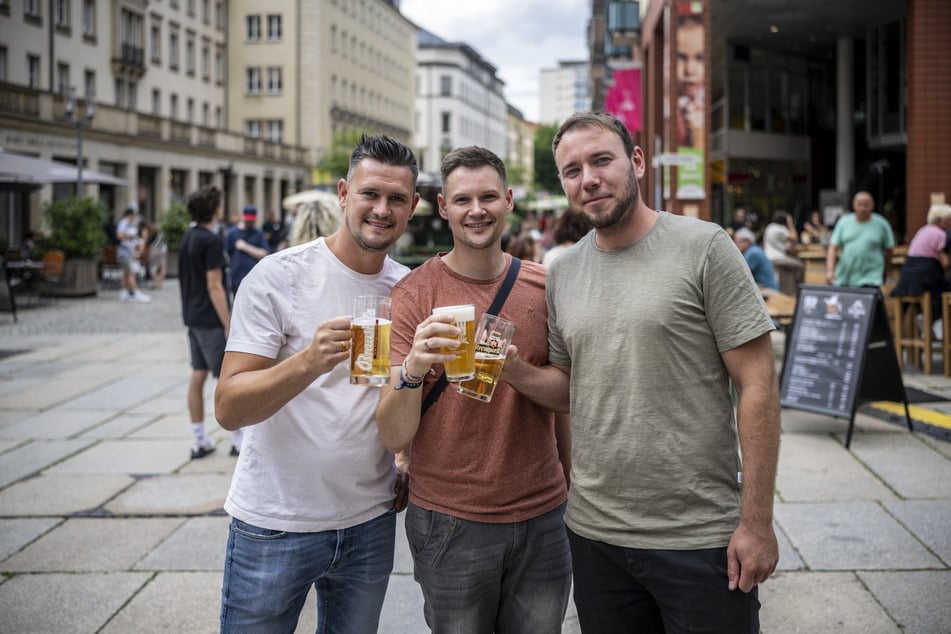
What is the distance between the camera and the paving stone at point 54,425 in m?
8.18

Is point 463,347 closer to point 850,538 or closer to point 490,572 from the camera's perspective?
point 490,572

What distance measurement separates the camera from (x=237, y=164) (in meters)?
53.0

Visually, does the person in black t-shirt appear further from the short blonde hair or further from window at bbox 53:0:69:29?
window at bbox 53:0:69:29

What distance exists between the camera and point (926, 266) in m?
10.9

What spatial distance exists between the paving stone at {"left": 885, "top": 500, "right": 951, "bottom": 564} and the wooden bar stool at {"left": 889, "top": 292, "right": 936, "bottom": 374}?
5384mm

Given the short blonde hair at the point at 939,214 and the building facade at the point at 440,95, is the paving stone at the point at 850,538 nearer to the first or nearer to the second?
the short blonde hair at the point at 939,214

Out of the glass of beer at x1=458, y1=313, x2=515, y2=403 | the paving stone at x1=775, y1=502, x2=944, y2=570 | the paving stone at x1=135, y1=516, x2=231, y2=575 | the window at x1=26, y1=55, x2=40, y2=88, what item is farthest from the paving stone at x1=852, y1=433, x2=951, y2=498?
the window at x1=26, y1=55, x2=40, y2=88

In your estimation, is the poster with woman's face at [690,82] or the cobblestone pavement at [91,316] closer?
the poster with woman's face at [690,82]

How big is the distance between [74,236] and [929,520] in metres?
20.5

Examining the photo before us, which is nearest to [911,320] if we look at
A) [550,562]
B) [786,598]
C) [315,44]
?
[786,598]

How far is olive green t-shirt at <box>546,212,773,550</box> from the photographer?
2395mm

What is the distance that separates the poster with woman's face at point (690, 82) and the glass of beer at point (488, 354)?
1158 cm

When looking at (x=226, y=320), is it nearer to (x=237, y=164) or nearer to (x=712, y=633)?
(x=712, y=633)


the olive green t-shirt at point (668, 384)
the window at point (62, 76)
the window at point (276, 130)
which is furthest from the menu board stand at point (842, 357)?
the window at point (276, 130)
